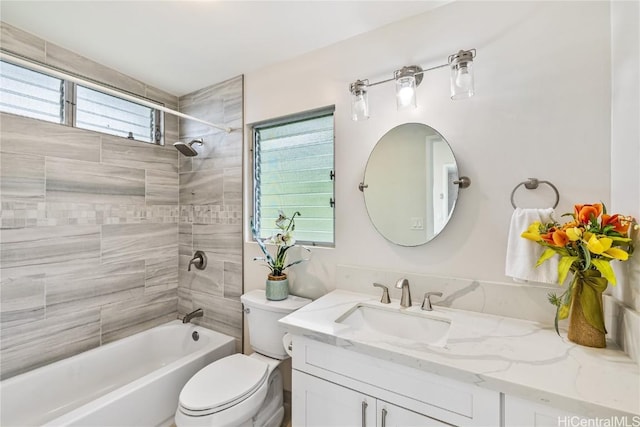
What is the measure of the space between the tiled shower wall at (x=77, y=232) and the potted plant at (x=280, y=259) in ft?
3.60

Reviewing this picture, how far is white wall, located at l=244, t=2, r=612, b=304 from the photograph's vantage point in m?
1.07

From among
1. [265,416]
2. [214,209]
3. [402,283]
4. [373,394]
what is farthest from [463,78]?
[265,416]

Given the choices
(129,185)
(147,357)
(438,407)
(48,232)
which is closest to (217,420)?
(438,407)

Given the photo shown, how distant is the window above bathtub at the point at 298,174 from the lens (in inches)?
68.9

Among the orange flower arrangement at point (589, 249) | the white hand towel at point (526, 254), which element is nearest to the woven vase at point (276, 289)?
the white hand towel at point (526, 254)

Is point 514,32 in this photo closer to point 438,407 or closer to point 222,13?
point 222,13

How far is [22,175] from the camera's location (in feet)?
5.09

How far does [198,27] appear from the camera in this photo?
5.04ft

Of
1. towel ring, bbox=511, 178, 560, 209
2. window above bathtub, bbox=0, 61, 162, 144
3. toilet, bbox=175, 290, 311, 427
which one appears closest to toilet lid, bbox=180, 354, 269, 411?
toilet, bbox=175, 290, 311, 427

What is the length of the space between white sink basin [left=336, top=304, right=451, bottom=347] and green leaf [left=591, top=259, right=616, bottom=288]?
A: 0.54m

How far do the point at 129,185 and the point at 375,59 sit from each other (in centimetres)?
199

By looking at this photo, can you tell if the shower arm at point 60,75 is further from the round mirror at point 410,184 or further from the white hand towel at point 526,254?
the white hand towel at point 526,254

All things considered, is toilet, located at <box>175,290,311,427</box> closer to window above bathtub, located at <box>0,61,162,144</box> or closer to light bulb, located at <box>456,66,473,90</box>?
light bulb, located at <box>456,66,473,90</box>

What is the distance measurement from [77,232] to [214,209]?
873 mm
